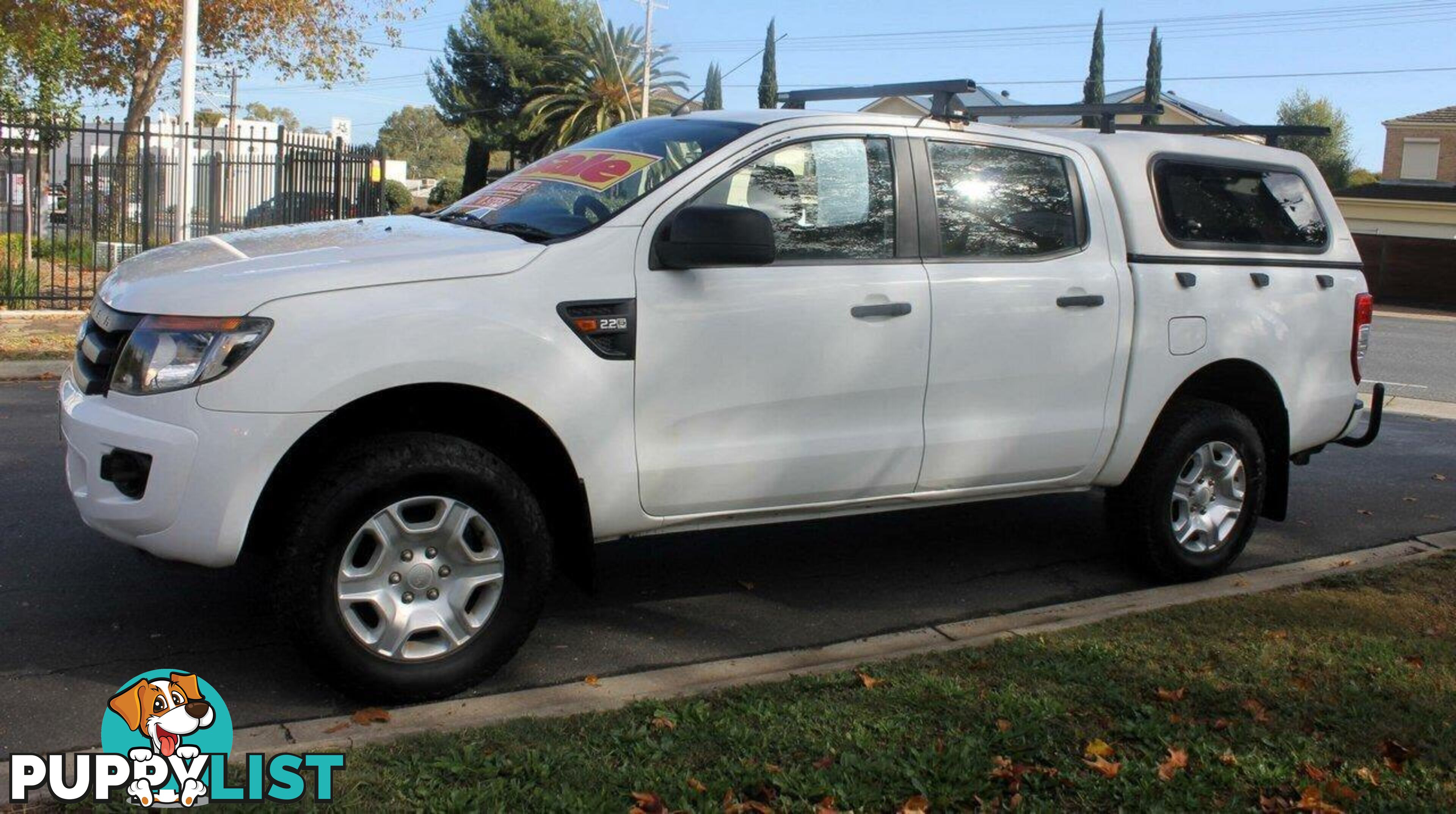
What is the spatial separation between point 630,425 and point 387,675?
108cm

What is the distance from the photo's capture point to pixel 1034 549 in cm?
656

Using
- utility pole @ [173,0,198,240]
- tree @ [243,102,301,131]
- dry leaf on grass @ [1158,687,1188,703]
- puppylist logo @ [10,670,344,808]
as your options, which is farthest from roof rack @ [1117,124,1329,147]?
tree @ [243,102,301,131]

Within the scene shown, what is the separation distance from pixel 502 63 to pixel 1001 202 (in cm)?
5329

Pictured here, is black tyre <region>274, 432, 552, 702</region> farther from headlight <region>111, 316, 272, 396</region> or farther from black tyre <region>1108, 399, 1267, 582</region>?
black tyre <region>1108, 399, 1267, 582</region>

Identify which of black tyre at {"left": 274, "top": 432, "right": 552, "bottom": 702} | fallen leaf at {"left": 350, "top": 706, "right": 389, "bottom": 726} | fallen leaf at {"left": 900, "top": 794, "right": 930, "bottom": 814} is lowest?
fallen leaf at {"left": 350, "top": 706, "right": 389, "bottom": 726}

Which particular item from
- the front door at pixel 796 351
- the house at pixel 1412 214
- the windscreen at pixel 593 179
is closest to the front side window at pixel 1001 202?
the front door at pixel 796 351

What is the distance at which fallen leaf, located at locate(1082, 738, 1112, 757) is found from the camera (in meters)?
3.83

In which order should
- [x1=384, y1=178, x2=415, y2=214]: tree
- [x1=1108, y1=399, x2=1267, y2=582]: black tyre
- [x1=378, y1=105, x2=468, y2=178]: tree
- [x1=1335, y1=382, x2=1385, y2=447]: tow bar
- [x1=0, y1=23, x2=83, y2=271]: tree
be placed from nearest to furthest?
[x1=1108, y1=399, x2=1267, y2=582]: black tyre → [x1=1335, y1=382, x2=1385, y2=447]: tow bar → [x1=0, y1=23, x2=83, y2=271]: tree → [x1=384, y1=178, x2=415, y2=214]: tree → [x1=378, y1=105, x2=468, y2=178]: tree

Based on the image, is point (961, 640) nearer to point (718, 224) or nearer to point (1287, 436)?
point (718, 224)

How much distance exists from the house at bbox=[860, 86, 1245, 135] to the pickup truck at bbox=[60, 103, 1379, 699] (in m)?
0.54

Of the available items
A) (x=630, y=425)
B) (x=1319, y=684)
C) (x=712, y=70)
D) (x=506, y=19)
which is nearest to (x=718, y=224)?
(x=630, y=425)

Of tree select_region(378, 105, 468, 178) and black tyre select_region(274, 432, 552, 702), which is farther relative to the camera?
tree select_region(378, 105, 468, 178)

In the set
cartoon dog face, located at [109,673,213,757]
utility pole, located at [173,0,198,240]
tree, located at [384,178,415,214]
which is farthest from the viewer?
tree, located at [384,178,415,214]

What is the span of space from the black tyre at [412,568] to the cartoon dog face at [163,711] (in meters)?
0.35
